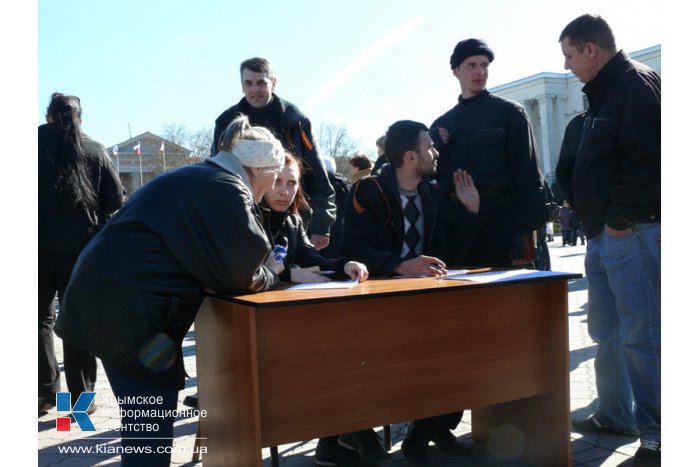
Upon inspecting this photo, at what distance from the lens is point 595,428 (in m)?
3.68

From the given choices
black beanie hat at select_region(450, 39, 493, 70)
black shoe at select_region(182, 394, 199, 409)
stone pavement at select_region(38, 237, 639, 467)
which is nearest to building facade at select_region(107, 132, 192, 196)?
stone pavement at select_region(38, 237, 639, 467)

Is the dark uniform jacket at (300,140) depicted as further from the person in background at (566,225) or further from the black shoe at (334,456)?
the person in background at (566,225)

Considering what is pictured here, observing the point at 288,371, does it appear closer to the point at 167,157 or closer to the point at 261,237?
the point at 261,237

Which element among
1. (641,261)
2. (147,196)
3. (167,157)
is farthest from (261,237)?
(167,157)

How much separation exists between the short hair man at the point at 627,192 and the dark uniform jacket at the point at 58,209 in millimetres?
2931

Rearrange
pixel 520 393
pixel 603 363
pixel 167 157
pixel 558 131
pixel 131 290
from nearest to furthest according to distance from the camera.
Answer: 1. pixel 131 290
2. pixel 520 393
3. pixel 603 363
4. pixel 167 157
5. pixel 558 131

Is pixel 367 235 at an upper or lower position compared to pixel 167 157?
lower

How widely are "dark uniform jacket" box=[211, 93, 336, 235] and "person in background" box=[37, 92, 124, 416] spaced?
897mm

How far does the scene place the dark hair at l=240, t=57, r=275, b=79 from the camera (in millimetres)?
4152

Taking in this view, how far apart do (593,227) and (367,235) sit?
3.77 feet

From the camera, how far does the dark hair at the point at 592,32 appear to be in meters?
3.37

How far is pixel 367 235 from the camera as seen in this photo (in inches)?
135

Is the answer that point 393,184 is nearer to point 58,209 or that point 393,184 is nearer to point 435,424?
point 435,424

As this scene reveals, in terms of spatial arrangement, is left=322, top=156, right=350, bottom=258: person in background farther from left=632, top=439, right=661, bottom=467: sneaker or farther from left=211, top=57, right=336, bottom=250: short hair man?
left=632, top=439, right=661, bottom=467: sneaker
